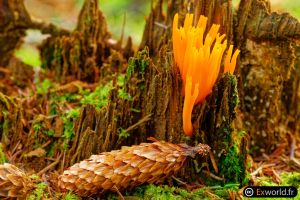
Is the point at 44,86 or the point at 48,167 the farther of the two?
the point at 44,86

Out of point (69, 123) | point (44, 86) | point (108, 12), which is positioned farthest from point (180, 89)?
point (108, 12)

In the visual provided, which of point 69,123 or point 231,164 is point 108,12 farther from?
point 231,164

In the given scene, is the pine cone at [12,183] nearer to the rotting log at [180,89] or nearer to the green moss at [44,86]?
the rotting log at [180,89]

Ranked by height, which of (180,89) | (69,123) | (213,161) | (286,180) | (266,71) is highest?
(266,71)

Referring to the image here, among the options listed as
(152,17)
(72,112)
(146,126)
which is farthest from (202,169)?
(152,17)

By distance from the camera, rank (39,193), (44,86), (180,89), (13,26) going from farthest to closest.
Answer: (13,26), (44,86), (180,89), (39,193)

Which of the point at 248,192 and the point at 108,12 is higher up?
the point at 108,12

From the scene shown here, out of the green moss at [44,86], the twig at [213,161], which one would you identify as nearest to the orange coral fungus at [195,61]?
the twig at [213,161]
